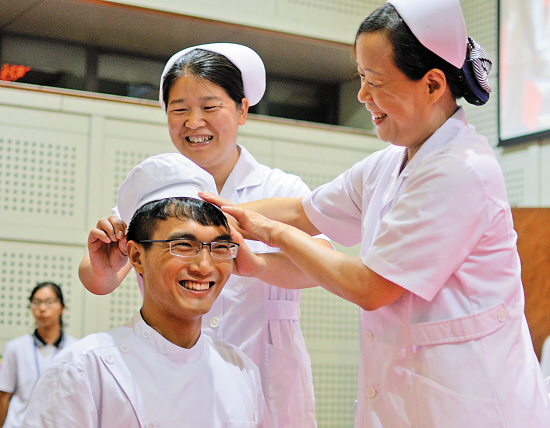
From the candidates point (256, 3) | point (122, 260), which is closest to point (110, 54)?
point (256, 3)

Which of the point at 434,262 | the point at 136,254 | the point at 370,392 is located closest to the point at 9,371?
the point at 136,254

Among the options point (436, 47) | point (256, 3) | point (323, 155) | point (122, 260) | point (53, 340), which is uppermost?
point (256, 3)

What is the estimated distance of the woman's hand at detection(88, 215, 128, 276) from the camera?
1.80 m

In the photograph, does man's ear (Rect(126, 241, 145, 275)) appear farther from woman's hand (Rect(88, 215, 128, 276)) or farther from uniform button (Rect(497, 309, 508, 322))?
uniform button (Rect(497, 309, 508, 322))

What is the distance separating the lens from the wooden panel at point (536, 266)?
16.4 feet

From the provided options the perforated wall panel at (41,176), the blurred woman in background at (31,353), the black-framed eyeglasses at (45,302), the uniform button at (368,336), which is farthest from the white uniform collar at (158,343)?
the perforated wall panel at (41,176)

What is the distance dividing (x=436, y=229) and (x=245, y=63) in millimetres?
990

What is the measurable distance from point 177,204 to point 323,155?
4.36 m

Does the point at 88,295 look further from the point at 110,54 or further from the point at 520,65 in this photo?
the point at 520,65

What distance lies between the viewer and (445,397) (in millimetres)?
1450

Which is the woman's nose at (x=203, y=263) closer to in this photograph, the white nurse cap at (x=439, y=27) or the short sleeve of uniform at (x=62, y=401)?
the short sleeve of uniform at (x=62, y=401)

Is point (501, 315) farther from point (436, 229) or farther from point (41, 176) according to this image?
point (41, 176)

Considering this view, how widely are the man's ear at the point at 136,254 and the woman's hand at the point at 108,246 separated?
6cm

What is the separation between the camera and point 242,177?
2.19 m
